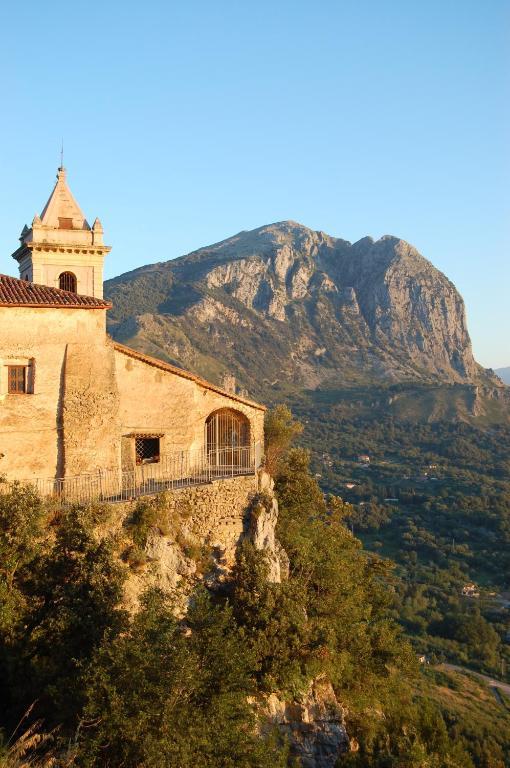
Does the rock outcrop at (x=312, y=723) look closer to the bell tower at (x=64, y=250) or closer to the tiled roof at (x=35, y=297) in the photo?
the tiled roof at (x=35, y=297)

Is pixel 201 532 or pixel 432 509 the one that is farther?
pixel 432 509

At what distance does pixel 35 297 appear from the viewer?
1959 cm

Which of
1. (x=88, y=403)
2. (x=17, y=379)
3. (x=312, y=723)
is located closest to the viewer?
(x=17, y=379)

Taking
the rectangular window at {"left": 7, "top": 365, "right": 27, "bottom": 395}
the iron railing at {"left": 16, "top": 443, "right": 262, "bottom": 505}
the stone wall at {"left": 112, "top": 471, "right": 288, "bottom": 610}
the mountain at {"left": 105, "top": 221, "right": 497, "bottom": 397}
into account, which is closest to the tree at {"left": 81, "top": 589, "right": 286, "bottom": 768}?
the stone wall at {"left": 112, "top": 471, "right": 288, "bottom": 610}

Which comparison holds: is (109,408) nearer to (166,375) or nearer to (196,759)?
(166,375)

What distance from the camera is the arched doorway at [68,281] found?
87.2 ft

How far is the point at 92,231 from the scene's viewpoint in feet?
88.3

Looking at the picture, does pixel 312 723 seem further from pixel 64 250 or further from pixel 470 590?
pixel 470 590

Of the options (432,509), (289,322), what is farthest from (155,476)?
(289,322)

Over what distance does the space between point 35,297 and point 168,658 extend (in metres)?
10.4

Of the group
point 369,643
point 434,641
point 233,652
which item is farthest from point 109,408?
point 434,641

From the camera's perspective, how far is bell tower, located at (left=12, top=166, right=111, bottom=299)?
2639cm

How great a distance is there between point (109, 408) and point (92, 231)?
9.47 m

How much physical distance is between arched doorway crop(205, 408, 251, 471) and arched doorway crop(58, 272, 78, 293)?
763 centimetres
